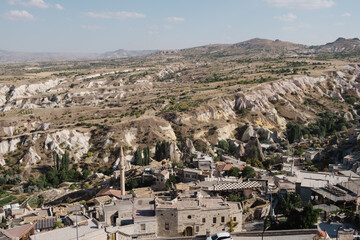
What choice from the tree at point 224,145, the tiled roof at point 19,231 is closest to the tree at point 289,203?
the tiled roof at point 19,231

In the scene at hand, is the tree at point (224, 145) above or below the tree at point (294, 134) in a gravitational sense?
below

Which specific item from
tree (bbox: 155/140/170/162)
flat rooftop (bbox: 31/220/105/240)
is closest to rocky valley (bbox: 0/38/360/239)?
tree (bbox: 155/140/170/162)

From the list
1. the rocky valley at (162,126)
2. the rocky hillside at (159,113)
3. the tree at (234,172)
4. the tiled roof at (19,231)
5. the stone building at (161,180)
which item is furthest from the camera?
the rocky hillside at (159,113)

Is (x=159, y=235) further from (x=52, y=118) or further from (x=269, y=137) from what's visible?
(x=52, y=118)

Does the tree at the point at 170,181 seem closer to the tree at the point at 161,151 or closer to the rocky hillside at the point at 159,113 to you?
the rocky hillside at the point at 159,113

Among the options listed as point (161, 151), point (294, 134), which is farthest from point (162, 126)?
point (294, 134)

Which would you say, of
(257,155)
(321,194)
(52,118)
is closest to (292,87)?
(257,155)

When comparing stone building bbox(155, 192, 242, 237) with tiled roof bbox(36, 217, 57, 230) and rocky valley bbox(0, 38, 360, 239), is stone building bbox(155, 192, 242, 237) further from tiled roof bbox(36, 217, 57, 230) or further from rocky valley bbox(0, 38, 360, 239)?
rocky valley bbox(0, 38, 360, 239)

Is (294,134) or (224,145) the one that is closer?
(224,145)

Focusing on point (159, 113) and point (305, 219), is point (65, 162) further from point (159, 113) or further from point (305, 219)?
point (305, 219)
